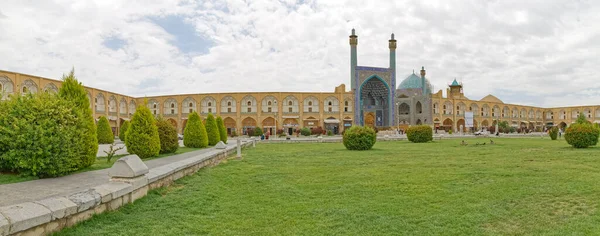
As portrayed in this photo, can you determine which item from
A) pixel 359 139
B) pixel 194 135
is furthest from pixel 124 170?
pixel 194 135

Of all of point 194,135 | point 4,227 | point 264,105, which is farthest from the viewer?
point 264,105

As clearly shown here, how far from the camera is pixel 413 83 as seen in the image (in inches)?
2393

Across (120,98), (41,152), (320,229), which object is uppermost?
(120,98)

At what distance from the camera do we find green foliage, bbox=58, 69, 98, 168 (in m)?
6.70

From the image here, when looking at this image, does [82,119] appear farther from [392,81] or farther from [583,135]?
[392,81]

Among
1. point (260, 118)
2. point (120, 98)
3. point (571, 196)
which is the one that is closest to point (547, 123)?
point (260, 118)

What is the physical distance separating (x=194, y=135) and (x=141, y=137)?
621 centimetres

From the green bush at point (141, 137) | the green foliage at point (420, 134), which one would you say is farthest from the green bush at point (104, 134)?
the green foliage at point (420, 134)

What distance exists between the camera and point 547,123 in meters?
71.8

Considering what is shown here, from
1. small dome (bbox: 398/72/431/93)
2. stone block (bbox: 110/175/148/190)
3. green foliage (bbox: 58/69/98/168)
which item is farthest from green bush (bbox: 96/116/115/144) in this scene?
small dome (bbox: 398/72/431/93)

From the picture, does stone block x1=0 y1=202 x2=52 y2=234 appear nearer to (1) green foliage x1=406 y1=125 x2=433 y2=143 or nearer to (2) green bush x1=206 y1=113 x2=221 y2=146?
(2) green bush x1=206 y1=113 x2=221 y2=146

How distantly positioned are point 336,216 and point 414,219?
83cm

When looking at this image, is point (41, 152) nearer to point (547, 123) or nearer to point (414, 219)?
point (414, 219)

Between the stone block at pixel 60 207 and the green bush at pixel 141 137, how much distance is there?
684cm
